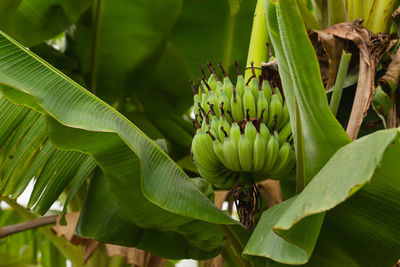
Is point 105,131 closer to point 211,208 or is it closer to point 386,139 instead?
point 211,208

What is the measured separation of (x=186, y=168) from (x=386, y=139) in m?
1.27

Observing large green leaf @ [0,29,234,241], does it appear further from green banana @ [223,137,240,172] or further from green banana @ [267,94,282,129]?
green banana @ [267,94,282,129]

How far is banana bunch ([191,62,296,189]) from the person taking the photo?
2.69ft

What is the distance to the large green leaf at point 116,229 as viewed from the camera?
99cm

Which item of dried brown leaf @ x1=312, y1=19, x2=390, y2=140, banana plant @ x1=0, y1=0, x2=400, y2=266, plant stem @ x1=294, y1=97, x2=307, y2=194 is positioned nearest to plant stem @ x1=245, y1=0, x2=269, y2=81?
banana plant @ x1=0, y1=0, x2=400, y2=266

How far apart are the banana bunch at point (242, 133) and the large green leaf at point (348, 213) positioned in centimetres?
11

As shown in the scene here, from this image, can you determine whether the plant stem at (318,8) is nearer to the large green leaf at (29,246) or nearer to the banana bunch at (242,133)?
the banana bunch at (242,133)

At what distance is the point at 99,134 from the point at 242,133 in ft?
0.80

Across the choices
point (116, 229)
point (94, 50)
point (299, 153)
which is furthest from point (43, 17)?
point (299, 153)

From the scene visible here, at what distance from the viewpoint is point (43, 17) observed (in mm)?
1502

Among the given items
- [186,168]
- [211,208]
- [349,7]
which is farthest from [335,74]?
[186,168]

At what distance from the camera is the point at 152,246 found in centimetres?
104

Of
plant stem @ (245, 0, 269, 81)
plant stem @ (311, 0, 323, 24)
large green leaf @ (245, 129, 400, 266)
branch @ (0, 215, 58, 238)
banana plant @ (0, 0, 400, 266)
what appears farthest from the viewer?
branch @ (0, 215, 58, 238)

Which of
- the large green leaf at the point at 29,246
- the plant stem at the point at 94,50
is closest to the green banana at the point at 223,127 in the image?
the plant stem at the point at 94,50
